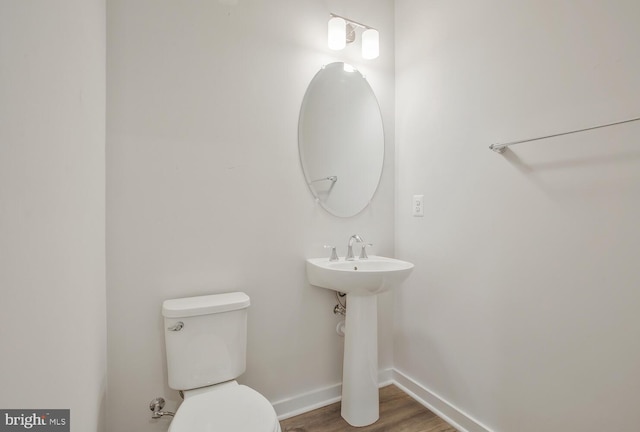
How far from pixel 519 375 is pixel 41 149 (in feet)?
5.85

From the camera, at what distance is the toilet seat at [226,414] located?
945 millimetres

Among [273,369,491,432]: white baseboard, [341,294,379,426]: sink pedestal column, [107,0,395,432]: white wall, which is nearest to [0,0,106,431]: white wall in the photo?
[107,0,395,432]: white wall

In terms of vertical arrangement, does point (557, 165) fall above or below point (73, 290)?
above

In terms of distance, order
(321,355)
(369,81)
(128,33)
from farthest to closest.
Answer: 1. (369,81)
2. (321,355)
3. (128,33)

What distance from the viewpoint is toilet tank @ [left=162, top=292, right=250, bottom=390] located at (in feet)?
4.07

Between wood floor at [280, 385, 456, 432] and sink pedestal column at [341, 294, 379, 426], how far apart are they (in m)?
0.06

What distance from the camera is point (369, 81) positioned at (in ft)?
6.37

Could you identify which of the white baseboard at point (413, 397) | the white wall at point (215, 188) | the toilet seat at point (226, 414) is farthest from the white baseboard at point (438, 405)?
the toilet seat at point (226, 414)

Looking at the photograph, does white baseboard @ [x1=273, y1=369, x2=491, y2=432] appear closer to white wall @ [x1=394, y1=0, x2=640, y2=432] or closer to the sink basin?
white wall @ [x1=394, y1=0, x2=640, y2=432]

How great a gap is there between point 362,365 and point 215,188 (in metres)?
1.17

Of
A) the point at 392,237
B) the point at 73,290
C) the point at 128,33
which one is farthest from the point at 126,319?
the point at 392,237

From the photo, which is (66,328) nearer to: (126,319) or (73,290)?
(73,290)

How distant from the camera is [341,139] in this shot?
187 cm

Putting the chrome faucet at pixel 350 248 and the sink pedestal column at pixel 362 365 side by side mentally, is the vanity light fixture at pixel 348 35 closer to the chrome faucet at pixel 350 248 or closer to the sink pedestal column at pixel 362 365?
the chrome faucet at pixel 350 248
